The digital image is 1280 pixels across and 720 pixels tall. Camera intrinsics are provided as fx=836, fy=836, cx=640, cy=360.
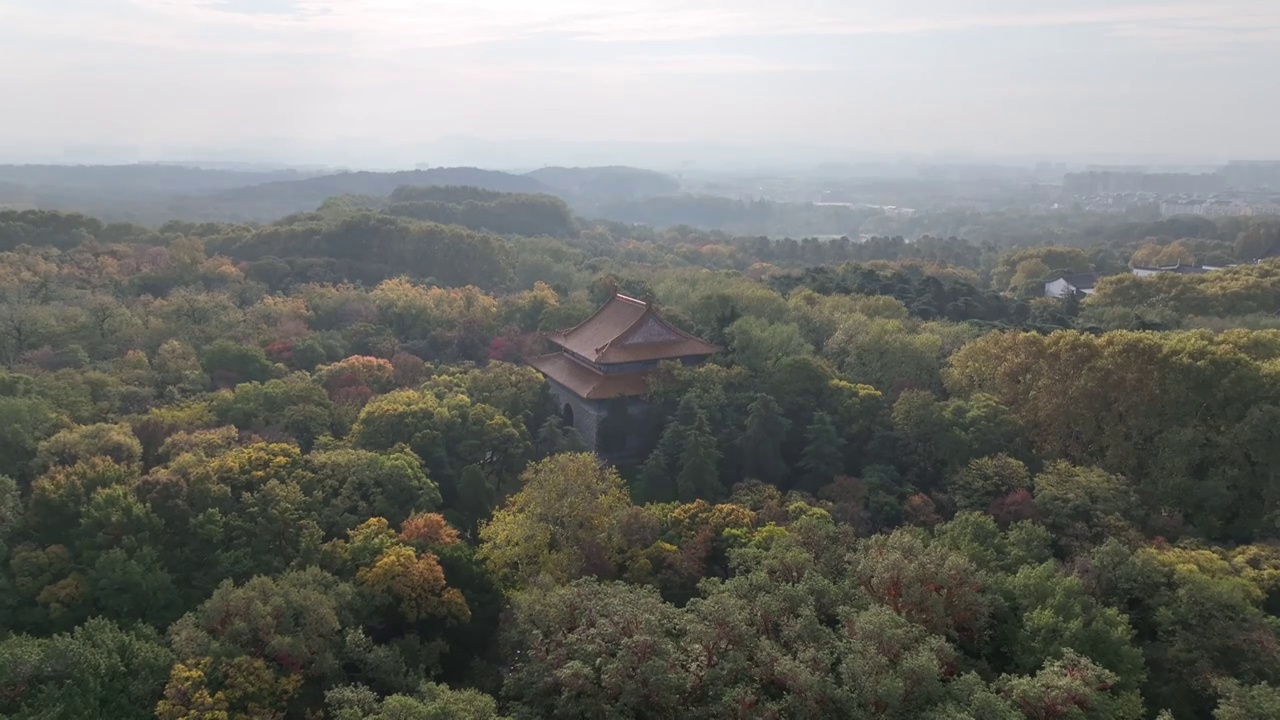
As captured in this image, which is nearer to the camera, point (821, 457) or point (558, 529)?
point (558, 529)

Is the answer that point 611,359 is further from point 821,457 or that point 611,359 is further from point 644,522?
point 644,522

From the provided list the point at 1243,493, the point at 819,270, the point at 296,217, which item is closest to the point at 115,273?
the point at 296,217

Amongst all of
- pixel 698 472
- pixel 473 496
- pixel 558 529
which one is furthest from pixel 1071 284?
pixel 558 529

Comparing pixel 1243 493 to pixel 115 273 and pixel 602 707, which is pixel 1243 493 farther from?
pixel 115 273

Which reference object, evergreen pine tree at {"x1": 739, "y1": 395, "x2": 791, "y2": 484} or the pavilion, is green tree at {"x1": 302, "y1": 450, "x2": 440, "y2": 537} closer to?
the pavilion

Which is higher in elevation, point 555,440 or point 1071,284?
point 1071,284

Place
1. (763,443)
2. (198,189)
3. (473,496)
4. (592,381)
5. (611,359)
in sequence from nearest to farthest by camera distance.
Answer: (473,496)
(763,443)
(611,359)
(592,381)
(198,189)
